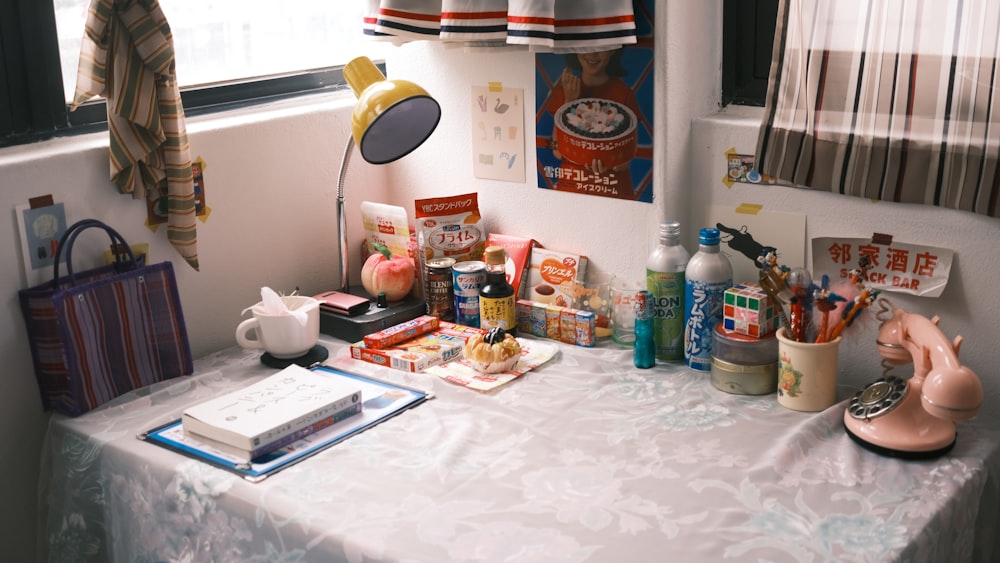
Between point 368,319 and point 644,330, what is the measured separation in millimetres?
564

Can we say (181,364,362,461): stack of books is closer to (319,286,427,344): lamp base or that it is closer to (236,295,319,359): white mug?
(236,295,319,359): white mug

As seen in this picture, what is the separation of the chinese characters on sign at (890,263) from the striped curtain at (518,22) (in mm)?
506

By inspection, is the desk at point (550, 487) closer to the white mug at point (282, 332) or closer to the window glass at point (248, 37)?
the white mug at point (282, 332)

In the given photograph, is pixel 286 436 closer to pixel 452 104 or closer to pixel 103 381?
pixel 103 381

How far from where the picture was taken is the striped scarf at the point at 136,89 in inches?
69.0

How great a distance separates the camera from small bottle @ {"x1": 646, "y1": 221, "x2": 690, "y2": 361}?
1853 millimetres

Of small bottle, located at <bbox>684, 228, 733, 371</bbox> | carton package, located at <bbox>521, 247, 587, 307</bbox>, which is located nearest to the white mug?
carton package, located at <bbox>521, 247, 587, 307</bbox>

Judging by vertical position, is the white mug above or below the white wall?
below

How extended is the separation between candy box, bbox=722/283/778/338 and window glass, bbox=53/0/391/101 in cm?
101

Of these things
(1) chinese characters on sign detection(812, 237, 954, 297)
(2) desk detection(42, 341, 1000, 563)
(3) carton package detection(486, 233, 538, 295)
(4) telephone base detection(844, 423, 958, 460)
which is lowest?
(2) desk detection(42, 341, 1000, 563)

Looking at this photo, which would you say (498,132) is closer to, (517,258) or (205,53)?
(517,258)

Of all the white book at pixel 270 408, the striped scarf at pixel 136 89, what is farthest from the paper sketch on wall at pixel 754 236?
the striped scarf at pixel 136 89

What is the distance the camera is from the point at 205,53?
210cm

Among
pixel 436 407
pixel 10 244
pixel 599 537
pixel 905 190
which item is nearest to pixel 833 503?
pixel 599 537
